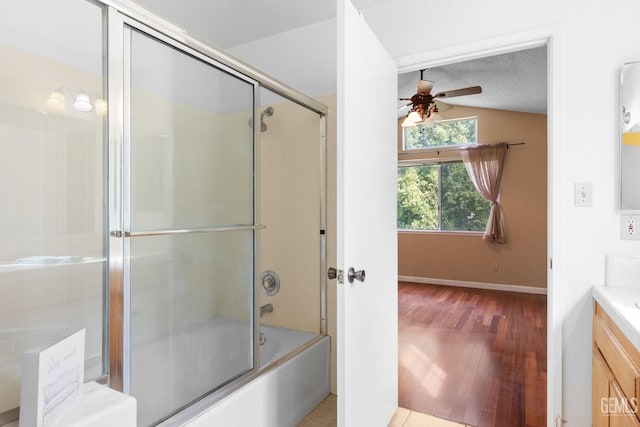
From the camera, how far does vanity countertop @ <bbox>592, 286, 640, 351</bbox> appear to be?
109 cm

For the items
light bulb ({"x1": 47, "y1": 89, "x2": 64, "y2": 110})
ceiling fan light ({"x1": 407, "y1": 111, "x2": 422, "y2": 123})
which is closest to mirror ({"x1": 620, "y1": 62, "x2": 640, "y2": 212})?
ceiling fan light ({"x1": 407, "y1": 111, "x2": 422, "y2": 123})

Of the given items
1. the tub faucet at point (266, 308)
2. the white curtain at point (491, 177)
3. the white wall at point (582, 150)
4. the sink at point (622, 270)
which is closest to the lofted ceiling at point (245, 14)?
the white wall at point (582, 150)

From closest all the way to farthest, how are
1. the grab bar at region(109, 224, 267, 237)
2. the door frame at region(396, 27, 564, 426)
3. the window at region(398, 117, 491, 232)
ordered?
the grab bar at region(109, 224, 267, 237) → the door frame at region(396, 27, 564, 426) → the window at region(398, 117, 491, 232)

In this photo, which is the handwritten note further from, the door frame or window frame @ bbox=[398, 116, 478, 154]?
window frame @ bbox=[398, 116, 478, 154]

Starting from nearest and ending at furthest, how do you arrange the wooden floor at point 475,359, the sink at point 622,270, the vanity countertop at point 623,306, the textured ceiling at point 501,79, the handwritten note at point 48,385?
the handwritten note at point 48,385, the vanity countertop at point 623,306, the sink at point 622,270, the wooden floor at point 475,359, the textured ceiling at point 501,79

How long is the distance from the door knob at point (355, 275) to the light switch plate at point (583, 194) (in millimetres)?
1052

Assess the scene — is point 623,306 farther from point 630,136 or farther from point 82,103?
point 82,103

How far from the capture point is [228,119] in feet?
6.00

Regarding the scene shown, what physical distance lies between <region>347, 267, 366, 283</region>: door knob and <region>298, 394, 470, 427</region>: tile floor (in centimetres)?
98

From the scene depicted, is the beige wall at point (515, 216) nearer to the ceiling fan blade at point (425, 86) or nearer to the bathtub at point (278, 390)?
the ceiling fan blade at point (425, 86)

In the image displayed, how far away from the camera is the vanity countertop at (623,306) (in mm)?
1088

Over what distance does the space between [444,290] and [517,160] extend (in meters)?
2.17

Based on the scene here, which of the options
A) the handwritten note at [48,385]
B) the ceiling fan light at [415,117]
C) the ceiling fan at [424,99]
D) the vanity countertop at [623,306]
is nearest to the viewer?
the handwritten note at [48,385]

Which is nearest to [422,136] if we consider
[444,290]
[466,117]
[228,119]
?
[466,117]
